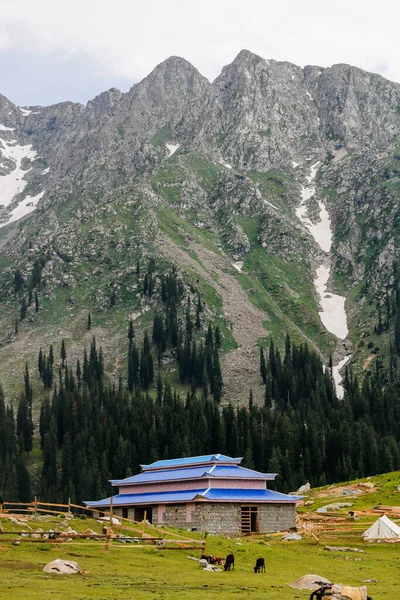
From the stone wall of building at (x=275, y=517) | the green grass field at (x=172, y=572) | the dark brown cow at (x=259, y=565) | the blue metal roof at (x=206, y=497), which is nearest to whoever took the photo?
the green grass field at (x=172, y=572)

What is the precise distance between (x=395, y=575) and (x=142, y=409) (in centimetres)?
12388

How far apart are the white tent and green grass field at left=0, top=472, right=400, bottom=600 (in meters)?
1.14

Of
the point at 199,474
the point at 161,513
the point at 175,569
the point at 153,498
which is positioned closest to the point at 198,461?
the point at 199,474

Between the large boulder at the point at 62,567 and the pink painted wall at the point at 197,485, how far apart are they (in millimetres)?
43295

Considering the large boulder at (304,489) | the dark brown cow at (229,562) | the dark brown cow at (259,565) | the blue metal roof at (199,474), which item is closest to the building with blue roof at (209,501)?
the blue metal roof at (199,474)

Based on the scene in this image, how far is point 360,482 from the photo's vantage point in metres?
116

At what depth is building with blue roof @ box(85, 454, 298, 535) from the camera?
3000 inches

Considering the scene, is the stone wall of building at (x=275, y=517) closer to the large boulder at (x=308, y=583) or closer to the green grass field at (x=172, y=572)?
the green grass field at (x=172, y=572)

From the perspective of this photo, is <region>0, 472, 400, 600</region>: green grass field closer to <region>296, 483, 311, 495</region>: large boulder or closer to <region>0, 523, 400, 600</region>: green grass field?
<region>0, 523, 400, 600</region>: green grass field

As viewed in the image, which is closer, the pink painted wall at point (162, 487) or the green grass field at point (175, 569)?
the green grass field at point (175, 569)

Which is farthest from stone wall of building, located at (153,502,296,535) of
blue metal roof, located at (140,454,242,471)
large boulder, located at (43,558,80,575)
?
large boulder, located at (43,558,80,575)

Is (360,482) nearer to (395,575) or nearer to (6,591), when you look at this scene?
(395,575)

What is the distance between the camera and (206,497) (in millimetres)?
75000

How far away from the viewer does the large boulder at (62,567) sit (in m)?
37.3
